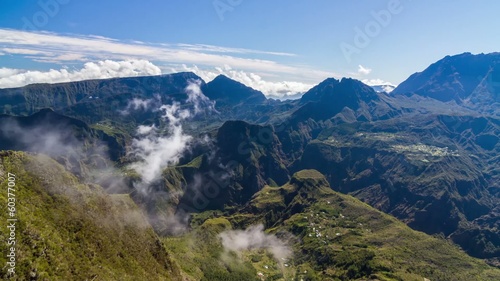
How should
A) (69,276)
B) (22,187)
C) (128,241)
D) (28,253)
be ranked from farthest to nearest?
(128,241) → (22,187) → (69,276) → (28,253)

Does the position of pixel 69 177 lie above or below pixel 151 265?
above

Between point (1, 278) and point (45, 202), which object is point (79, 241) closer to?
point (45, 202)

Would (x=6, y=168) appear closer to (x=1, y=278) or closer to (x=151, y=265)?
(x=1, y=278)

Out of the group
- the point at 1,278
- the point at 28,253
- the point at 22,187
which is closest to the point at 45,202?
the point at 22,187

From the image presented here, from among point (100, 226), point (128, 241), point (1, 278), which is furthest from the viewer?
point (128, 241)

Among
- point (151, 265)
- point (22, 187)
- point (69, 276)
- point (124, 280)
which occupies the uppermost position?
point (22, 187)

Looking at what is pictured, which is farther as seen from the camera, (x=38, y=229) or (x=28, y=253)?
(x=38, y=229)
